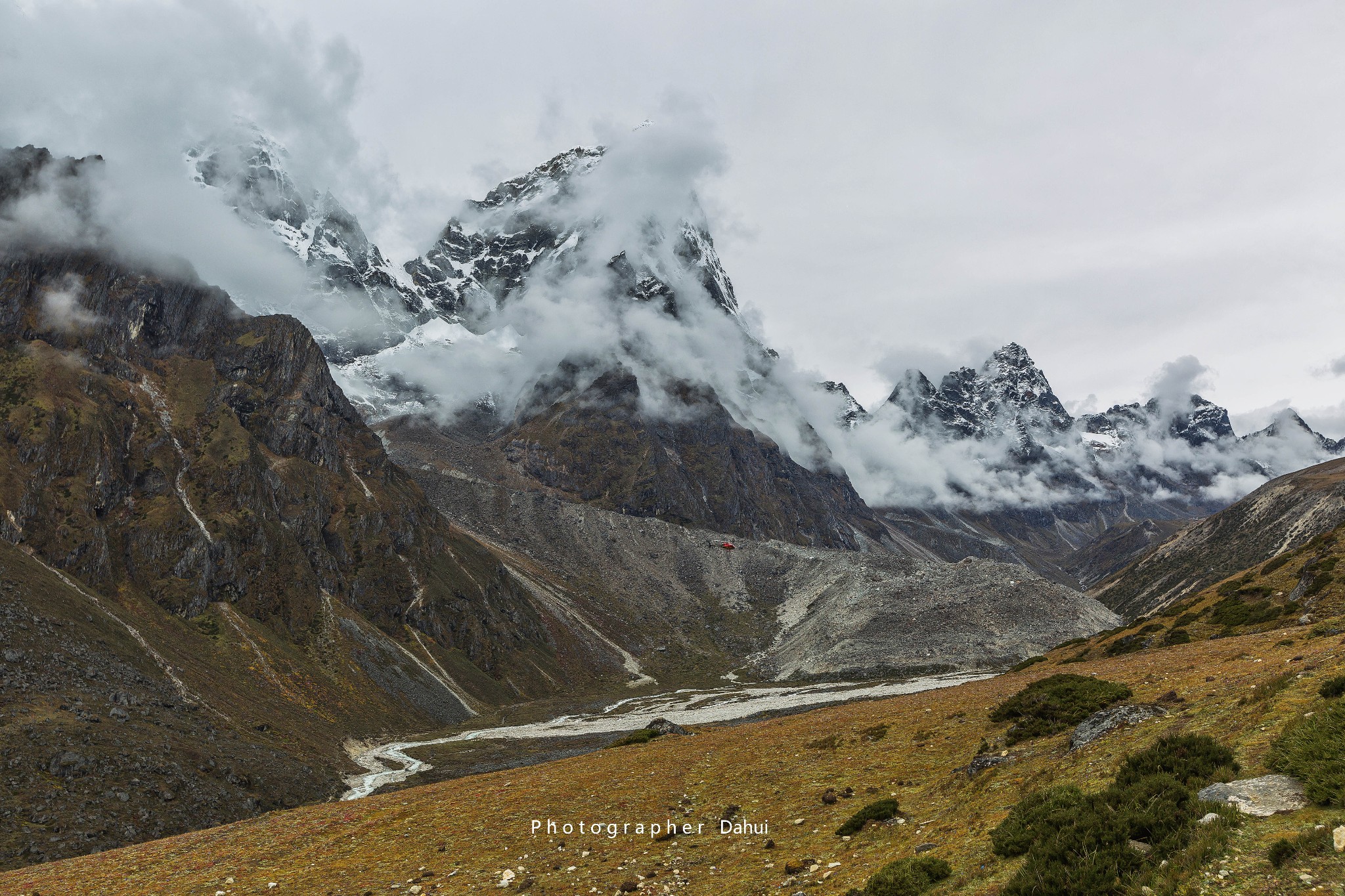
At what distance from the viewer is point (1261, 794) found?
12906 mm

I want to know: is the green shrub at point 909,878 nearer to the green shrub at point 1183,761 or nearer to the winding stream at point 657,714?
the green shrub at point 1183,761

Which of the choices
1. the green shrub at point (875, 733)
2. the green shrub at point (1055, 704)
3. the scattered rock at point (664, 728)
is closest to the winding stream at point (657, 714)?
the scattered rock at point (664, 728)

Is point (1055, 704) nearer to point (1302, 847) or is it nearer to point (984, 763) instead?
point (984, 763)

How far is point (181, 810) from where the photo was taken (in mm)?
63812

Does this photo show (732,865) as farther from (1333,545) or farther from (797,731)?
(1333,545)

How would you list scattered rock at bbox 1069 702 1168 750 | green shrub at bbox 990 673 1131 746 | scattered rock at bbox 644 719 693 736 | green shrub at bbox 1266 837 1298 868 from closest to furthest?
1. green shrub at bbox 1266 837 1298 868
2. scattered rock at bbox 1069 702 1168 750
3. green shrub at bbox 990 673 1131 746
4. scattered rock at bbox 644 719 693 736

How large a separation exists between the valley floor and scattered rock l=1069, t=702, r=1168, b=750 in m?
0.64

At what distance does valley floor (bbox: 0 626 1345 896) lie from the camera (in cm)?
1755

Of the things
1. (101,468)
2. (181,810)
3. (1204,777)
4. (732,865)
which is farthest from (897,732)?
(101,468)

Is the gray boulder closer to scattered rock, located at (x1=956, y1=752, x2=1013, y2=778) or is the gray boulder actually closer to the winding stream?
scattered rock, located at (x1=956, y1=752, x2=1013, y2=778)

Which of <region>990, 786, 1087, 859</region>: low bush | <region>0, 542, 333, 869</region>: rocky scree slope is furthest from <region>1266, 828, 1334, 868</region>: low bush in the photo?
<region>0, 542, 333, 869</region>: rocky scree slope

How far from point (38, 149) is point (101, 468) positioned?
11144cm

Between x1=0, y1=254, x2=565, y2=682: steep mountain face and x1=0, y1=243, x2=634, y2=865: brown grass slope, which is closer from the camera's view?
x1=0, y1=243, x2=634, y2=865: brown grass slope

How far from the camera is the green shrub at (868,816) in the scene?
21.4 metres
